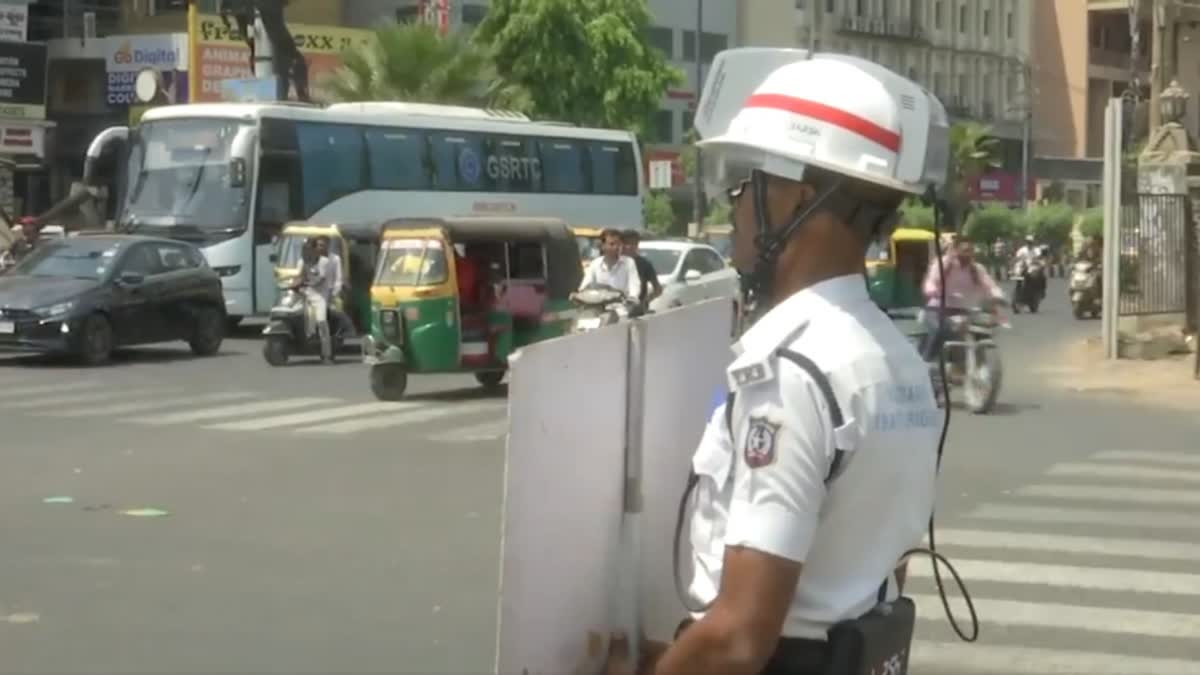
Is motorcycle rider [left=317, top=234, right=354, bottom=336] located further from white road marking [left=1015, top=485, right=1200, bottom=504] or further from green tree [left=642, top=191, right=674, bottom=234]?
green tree [left=642, top=191, right=674, bottom=234]

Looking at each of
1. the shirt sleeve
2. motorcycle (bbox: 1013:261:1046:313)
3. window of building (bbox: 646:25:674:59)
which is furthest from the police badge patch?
window of building (bbox: 646:25:674:59)

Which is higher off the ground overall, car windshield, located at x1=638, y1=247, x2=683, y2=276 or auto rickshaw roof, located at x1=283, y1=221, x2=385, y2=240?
auto rickshaw roof, located at x1=283, y1=221, x2=385, y2=240

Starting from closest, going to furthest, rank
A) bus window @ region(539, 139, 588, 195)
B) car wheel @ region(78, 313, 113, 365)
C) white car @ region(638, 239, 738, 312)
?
1. car wheel @ region(78, 313, 113, 365)
2. white car @ region(638, 239, 738, 312)
3. bus window @ region(539, 139, 588, 195)

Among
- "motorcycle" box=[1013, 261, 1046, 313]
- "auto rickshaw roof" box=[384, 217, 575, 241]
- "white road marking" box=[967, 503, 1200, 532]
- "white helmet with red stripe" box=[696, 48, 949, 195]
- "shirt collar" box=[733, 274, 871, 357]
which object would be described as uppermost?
"white helmet with red stripe" box=[696, 48, 949, 195]

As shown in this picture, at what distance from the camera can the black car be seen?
77.2ft

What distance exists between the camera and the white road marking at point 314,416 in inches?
687

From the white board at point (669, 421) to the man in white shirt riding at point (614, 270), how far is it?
18711 mm


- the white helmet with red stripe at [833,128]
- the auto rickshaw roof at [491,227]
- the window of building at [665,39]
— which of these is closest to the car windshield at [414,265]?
the auto rickshaw roof at [491,227]

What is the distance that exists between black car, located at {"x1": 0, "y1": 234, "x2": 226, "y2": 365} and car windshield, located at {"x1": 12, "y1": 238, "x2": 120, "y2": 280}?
1cm

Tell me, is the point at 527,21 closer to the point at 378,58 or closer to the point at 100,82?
the point at 378,58

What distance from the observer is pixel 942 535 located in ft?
37.3

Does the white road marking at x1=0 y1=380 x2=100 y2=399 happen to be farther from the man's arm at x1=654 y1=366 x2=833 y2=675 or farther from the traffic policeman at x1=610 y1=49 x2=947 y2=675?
the man's arm at x1=654 y1=366 x2=833 y2=675

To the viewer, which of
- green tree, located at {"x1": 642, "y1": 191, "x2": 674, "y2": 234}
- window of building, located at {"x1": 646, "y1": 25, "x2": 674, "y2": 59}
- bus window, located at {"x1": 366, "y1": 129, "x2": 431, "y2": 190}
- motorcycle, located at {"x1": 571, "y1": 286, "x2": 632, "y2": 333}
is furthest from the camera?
window of building, located at {"x1": 646, "y1": 25, "x2": 674, "y2": 59}

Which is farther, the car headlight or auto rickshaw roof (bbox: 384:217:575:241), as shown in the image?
the car headlight
